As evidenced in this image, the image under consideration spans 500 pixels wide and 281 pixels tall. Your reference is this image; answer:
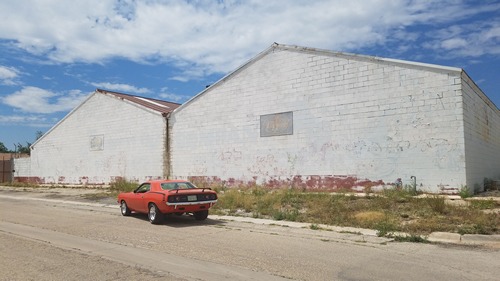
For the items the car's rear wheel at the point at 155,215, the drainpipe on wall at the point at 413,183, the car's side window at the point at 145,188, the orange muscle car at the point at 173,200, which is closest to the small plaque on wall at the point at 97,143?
the car's side window at the point at 145,188

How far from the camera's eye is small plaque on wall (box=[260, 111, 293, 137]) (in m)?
22.6

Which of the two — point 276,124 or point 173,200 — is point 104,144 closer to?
point 276,124

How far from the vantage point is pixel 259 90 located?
23.9 m

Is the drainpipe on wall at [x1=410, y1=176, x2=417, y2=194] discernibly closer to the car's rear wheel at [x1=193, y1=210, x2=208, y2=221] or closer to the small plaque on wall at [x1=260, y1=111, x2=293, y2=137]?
the small plaque on wall at [x1=260, y1=111, x2=293, y2=137]

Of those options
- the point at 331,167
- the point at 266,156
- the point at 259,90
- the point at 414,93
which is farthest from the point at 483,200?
the point at 259,90

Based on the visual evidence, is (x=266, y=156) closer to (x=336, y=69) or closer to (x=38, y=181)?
(x=336, y=69)

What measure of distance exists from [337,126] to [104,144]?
19.6 metres

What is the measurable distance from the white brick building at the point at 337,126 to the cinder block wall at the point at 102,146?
2551mm

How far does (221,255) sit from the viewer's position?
26.9 ft

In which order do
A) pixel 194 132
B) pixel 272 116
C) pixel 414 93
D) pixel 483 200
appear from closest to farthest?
pixel 483 200 < pixel 414 93 < pixel 272 116 < pixel 194 132

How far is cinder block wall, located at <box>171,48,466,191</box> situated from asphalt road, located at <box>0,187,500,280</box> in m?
8.99

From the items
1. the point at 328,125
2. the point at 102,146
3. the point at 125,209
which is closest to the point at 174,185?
the point at 125,209

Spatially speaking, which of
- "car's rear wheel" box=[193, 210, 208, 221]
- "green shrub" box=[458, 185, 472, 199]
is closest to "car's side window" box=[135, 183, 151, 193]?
"car's rear wheel" box=[193, 210, 208, 221]

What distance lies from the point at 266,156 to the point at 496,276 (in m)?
17.0
